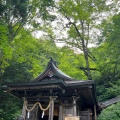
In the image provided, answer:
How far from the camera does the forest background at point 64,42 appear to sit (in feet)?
47.2

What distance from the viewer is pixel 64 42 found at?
2216 cm

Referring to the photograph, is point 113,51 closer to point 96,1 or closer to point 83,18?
point 83,18

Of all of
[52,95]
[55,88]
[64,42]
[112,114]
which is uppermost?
[64,42]

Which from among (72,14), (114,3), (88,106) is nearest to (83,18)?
(72,14)

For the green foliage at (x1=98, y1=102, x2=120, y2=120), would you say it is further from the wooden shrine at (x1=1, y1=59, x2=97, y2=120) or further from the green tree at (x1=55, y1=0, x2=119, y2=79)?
the green tree at (x1=55, y1=0, x2=119, y2=79)

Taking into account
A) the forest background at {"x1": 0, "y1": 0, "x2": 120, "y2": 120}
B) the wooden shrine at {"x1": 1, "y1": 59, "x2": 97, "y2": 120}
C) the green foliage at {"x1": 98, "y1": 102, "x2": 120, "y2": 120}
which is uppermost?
the forest background at {"x1": 0, "y1": 0, "x2": 120, "y2": 120}

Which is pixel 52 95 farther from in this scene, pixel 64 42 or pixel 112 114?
pixel 64 42

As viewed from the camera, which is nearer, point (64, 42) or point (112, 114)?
point (112, 114)

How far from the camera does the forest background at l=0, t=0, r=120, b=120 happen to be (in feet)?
47.2

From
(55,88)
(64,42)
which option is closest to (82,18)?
(64,42)

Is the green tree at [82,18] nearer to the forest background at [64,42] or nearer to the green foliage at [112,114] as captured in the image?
the forest background at [64,42]

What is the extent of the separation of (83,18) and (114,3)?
147 inches

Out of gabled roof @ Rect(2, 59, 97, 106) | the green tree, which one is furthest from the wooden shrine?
the green tree

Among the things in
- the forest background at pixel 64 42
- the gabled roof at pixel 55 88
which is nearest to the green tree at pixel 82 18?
the forest background at pixel 64 42
